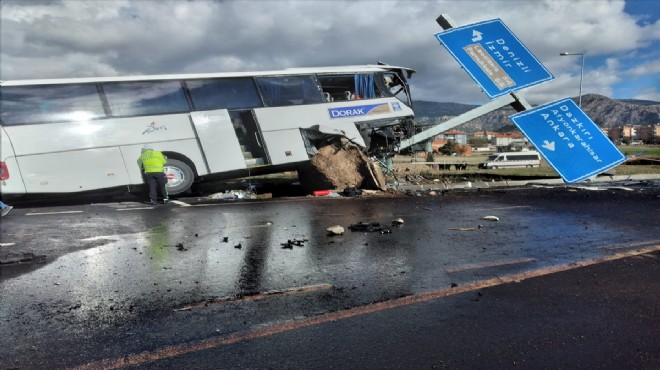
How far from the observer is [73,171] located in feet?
33.4

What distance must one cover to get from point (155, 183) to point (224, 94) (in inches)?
115

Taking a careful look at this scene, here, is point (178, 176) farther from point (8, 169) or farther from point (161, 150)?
point (8, 169)

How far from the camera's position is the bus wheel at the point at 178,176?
37.3 feet

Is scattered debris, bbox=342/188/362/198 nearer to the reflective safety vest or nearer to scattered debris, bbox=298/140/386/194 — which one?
scattered debris, bbox=298/140/386/194

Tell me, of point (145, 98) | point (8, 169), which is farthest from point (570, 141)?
A: point (8, 169)

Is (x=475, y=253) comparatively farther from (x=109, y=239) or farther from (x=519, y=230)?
(x=109, y=239)

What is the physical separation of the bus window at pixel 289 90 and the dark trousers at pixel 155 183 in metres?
3.34

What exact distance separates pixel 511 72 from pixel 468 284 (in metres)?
9.65

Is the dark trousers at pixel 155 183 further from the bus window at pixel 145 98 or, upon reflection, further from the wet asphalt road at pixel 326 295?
the wet asphalt road at pixel 326 295

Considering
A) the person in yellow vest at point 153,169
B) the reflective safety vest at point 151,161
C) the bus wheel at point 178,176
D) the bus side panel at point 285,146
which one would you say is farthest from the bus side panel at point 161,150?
the bus side panel at point 285,146

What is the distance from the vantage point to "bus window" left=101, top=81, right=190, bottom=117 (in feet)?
34.7

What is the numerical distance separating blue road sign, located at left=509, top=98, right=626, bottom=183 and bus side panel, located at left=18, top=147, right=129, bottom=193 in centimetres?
1001

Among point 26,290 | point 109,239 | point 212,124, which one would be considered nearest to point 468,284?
point 26,290

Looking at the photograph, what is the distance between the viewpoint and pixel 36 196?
9984 mm
